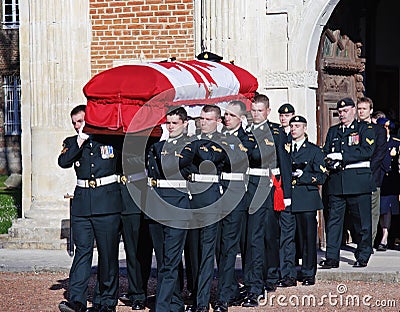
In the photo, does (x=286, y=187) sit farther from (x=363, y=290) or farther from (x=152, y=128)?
(x=152, y=128)

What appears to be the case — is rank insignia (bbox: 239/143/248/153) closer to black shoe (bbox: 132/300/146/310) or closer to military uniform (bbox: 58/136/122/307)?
military uniform (bbox: 58/136/122/307)

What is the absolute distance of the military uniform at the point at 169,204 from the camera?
321 inches

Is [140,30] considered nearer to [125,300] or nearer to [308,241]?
[308,241]

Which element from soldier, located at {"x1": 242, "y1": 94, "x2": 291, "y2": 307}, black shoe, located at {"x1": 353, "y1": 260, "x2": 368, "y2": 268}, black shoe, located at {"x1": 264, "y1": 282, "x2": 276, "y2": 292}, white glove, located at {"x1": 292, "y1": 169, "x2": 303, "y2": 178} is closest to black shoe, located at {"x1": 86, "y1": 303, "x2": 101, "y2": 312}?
soldier, located at {"x1": 242, "y1": 94, "x2": 291, "y2": 307}

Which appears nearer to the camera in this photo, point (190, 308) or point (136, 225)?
point (190, 308)

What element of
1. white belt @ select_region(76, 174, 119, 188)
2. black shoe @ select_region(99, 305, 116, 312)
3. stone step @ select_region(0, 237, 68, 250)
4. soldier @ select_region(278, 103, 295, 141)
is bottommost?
stone step @ select_region(0, 237, 68, 250)

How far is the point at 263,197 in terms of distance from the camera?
9227 mm

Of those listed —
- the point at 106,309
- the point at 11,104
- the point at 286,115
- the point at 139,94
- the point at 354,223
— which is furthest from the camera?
the point at 11,104

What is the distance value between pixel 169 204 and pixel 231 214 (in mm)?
756

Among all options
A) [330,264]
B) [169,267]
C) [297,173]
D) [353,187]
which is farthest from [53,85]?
[169,267]

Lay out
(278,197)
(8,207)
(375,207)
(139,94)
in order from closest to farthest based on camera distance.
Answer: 1. (139,94)
2. (278,197)
3. (375,207)
4. (8,207)

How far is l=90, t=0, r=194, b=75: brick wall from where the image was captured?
497 inches

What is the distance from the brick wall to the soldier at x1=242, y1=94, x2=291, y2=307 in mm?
3340

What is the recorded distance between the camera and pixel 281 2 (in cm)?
1190
